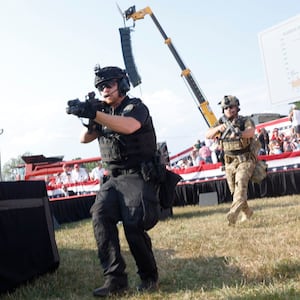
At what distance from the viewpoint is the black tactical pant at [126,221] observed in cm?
Answer: 332

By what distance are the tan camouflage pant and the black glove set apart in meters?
3.74

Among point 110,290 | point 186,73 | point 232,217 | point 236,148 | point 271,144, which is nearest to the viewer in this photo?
point 110,290

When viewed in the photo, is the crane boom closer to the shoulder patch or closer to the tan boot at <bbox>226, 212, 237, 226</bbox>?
the tan boot at <bbox>226, 212, 237, 226</bbox>

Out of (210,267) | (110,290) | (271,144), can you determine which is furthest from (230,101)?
(271,144)

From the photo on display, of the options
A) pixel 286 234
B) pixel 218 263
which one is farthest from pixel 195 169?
pixel 218 263

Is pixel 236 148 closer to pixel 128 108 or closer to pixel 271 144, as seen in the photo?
pixel 128 108

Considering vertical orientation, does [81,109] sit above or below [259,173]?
above

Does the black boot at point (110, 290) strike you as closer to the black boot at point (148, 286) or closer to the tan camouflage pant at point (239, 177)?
the black boot at point (148, 286)

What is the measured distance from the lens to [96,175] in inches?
679

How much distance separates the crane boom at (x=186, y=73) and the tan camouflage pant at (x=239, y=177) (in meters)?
15.1

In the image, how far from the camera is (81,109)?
306cm

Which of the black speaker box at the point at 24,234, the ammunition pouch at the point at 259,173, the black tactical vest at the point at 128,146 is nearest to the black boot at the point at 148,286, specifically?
the black tactical vest at the point at 128,146

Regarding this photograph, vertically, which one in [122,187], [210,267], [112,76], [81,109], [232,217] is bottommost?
[210,267]

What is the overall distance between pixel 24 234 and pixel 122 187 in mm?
1144
